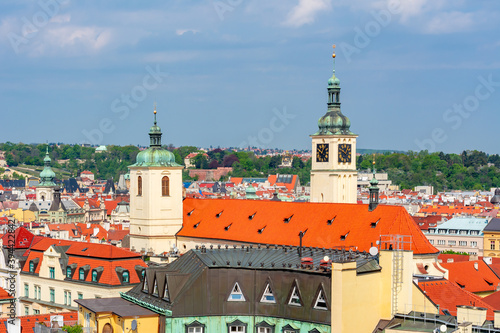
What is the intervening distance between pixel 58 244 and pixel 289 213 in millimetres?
17352

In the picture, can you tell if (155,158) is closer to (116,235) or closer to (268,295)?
(116,235)

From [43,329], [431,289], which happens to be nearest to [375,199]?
[431,289]

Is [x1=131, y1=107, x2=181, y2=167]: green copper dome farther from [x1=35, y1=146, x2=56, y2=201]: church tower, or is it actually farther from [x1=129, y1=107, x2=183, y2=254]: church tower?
[x1=35, y1=146, x2=56, y2=201]: church tower

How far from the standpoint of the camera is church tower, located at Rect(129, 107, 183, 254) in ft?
247

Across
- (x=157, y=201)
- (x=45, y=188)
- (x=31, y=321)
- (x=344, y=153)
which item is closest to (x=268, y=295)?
(x=31, y=321)

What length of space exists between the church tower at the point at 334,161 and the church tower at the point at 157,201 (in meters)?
13.1

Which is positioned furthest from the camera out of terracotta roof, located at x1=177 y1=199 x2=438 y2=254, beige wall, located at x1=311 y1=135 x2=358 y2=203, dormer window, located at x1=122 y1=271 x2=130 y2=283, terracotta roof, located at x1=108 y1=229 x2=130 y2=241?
terracotta roof, located at x1=108 y1=229 x2=130 y2=241

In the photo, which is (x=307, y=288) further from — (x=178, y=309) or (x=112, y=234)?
(x=112, y=234)

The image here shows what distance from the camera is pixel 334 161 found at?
81.0m

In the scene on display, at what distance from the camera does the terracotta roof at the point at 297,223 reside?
201 ft

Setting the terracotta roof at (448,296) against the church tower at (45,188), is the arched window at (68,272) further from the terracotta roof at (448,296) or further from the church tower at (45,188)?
the church tower at (45,188)

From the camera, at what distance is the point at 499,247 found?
343 feet

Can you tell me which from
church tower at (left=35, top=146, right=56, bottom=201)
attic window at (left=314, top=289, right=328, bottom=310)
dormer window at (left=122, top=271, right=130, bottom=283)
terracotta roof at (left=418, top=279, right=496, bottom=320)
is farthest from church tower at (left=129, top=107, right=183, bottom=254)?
church tower at (left=35, top=146, right=56, bottom=201)

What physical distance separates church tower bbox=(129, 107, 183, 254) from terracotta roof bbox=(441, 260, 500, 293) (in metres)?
22.4
